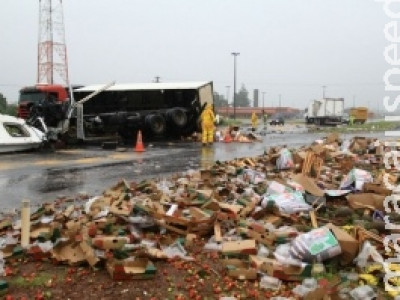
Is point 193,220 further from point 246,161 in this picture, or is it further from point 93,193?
point 246,161

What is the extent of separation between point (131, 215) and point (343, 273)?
230 cm

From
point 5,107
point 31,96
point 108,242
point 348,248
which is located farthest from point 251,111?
point 108,242

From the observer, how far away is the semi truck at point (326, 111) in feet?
164

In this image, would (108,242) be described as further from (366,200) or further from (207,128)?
(207,128)

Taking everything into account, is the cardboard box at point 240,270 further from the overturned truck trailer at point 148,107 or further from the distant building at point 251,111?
the distant building at point 251,111

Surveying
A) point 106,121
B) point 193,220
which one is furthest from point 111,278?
point 106,121

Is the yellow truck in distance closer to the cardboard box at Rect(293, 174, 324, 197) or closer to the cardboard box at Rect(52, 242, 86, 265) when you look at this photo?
the cardboard box at Rect(293, 174, 324, 197)

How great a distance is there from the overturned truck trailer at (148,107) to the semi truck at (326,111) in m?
31.9

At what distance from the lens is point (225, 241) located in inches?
183

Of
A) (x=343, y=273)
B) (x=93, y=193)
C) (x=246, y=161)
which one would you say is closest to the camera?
(x=343, y=273)

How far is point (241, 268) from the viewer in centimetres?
398

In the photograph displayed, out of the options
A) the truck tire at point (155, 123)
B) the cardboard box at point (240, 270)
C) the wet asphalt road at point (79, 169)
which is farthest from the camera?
the truck tire at point (155, 123)

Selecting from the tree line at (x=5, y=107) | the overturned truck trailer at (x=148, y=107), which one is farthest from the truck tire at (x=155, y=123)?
the tree line at (x=5, y=107)

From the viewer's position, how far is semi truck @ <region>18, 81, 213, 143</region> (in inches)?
757
